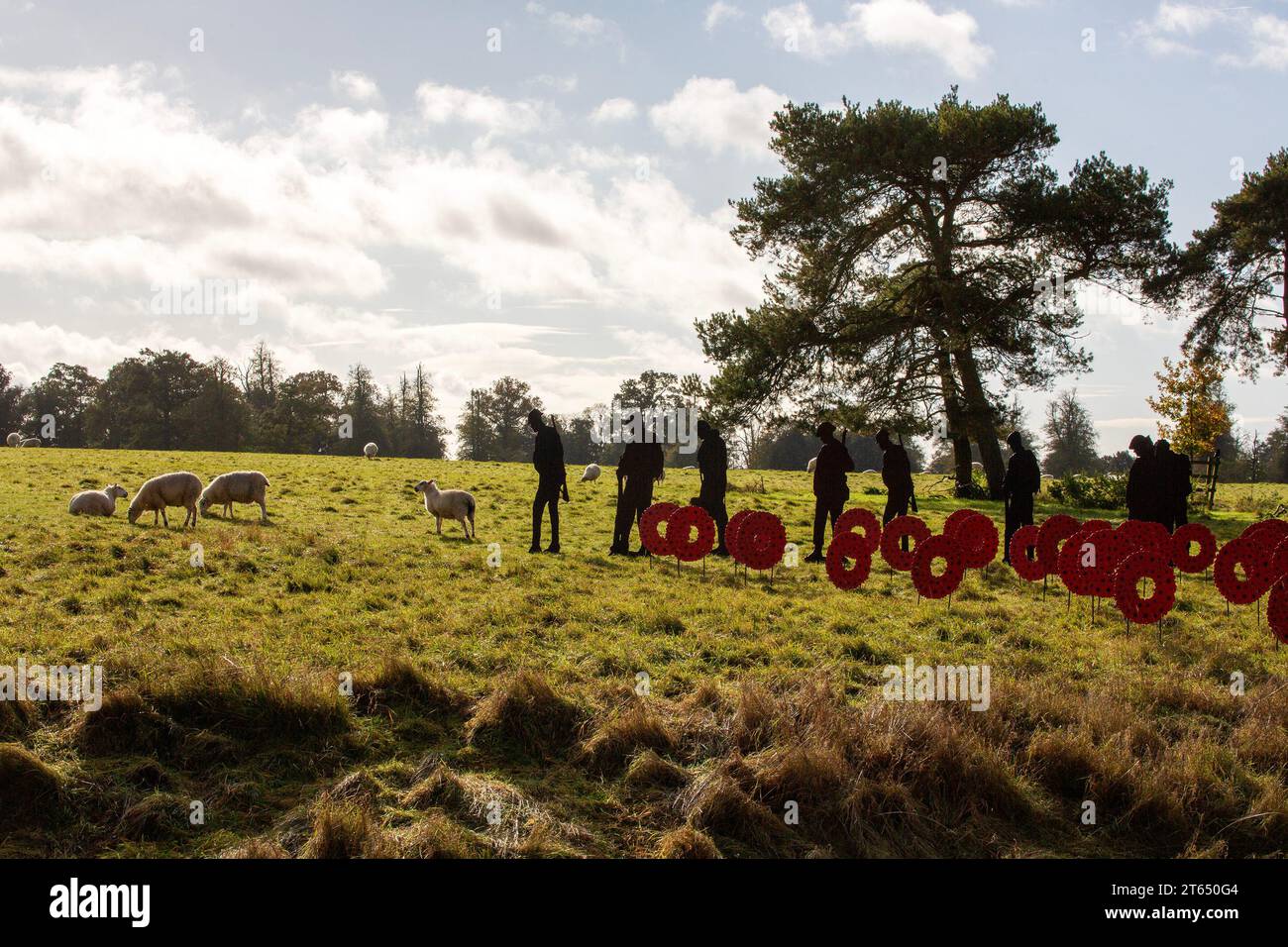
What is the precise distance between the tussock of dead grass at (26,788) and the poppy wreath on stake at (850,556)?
9.98 meters

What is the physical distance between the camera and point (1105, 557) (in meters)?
11.6

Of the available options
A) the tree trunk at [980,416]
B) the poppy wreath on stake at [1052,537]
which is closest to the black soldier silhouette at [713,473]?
the poppy wreath on stake at [1052,537]

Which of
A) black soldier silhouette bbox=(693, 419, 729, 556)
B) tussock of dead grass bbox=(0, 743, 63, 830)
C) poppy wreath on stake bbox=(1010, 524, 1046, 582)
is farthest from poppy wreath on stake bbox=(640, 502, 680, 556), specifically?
tussock of dead grass bbox=(0, 743, 63, 830)

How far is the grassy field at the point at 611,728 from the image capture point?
18.7ft

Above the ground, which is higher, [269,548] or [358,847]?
[269,548]

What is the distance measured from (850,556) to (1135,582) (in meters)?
3.82

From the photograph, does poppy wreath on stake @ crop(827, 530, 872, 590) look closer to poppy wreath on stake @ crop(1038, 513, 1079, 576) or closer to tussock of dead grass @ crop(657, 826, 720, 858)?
poppy wreath on stake @ crop(1038, 513, 1079, 576)

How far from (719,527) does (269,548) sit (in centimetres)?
840

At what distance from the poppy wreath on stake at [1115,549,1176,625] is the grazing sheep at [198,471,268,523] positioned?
17175 mm

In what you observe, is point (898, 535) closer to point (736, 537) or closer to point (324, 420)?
point (736, 537)

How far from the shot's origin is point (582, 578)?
1329cm

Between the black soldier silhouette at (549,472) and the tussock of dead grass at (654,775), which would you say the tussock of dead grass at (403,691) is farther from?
the black soldier silhouette at (549,472)
